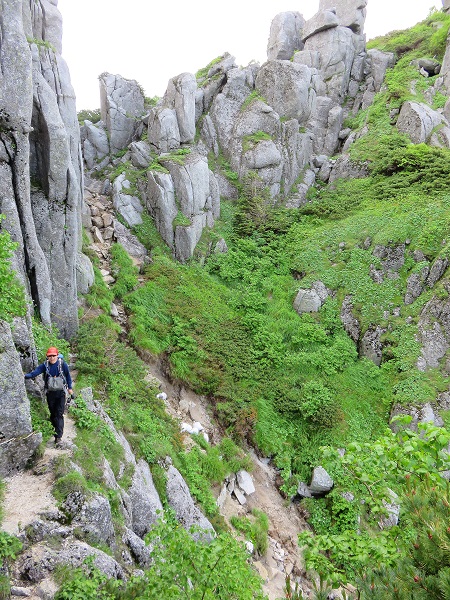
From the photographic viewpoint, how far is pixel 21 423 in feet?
23.8

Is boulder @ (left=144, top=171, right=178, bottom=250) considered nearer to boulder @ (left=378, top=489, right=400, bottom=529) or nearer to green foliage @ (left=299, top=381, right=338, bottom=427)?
green foliage @ (left=299, top=381, right=338, bottom=427)

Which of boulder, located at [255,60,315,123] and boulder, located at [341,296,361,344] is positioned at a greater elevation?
boulder, located at [255,60,315,123]

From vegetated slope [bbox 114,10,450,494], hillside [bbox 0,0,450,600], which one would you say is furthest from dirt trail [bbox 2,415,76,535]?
vegetated slope [bbox 114,10,450,494]

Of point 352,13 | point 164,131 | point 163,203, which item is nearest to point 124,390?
point 163,203

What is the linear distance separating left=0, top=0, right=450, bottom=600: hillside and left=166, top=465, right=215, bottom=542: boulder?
0.29 ft

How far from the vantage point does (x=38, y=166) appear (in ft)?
44.0

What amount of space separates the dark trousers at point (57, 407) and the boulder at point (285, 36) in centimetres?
4049

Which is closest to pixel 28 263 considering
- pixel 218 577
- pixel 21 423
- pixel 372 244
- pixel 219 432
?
pixel 21 423

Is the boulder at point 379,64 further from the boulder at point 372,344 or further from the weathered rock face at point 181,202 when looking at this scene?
the boulder at point 372,344

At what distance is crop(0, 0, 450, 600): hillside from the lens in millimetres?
4844

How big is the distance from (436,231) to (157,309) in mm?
15459

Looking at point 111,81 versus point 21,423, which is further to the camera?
point 111,81

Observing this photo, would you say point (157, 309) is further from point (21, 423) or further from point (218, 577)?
point (218, 577)

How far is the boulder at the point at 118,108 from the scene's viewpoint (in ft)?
97.6
